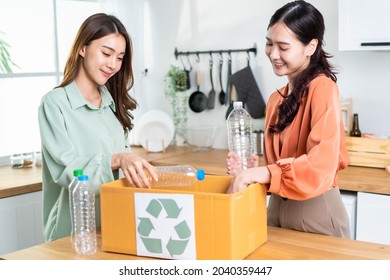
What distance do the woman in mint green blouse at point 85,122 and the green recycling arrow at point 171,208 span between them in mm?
267

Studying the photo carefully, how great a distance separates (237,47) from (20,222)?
1873mm

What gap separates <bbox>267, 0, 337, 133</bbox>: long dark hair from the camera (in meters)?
1.96

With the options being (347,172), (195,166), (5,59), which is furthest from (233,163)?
(5,59)

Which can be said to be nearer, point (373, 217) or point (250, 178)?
point (250, 178)

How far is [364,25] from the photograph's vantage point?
3.18 m

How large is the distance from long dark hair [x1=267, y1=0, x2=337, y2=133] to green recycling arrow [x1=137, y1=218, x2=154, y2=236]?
64 centimetres

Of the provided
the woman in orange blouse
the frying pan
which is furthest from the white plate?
the woman in orange blouse

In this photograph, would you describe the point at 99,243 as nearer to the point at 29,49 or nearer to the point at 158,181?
the point at 158,181

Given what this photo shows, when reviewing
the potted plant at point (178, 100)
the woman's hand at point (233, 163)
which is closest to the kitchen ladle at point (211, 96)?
the potted plant at point (178, 100)

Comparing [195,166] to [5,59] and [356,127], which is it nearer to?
[356,127]
